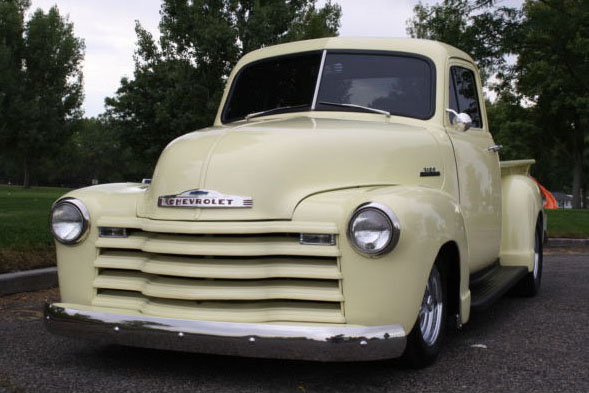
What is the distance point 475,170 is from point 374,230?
2.08 m

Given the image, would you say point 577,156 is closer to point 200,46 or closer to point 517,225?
point 200,46

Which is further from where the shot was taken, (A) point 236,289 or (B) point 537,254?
(B) point 537,254

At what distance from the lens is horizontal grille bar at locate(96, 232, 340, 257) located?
3.54 meters

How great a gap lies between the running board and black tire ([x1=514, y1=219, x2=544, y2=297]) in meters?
0.59

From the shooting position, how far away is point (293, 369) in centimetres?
401

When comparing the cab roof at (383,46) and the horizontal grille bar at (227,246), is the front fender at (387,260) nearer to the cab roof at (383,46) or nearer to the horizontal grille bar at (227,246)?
the horizontal grille bar at (227,246)

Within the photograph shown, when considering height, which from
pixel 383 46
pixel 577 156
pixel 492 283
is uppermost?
pixel 383 46

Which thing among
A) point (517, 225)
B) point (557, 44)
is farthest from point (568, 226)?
point (517, 225)

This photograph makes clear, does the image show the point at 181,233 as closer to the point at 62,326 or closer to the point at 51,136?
the point at 62,326

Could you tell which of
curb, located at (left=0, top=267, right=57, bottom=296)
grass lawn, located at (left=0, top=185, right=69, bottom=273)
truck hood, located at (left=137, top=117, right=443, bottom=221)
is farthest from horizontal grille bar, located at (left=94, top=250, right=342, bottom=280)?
grass lawn, located at (left=0, top=185, right=69, bottom=273)

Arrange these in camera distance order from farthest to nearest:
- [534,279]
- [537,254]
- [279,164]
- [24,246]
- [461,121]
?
[24,246] < [537,254] < [534,279] < [461,121] < [279,164]

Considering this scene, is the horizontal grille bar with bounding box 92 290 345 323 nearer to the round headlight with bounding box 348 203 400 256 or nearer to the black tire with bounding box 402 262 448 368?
the round headlight with bounding box 348 203 400 256

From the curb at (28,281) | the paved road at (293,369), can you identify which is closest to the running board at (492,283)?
the paved road at (293,369)

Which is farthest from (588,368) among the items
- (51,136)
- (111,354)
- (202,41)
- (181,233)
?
(51,136)
